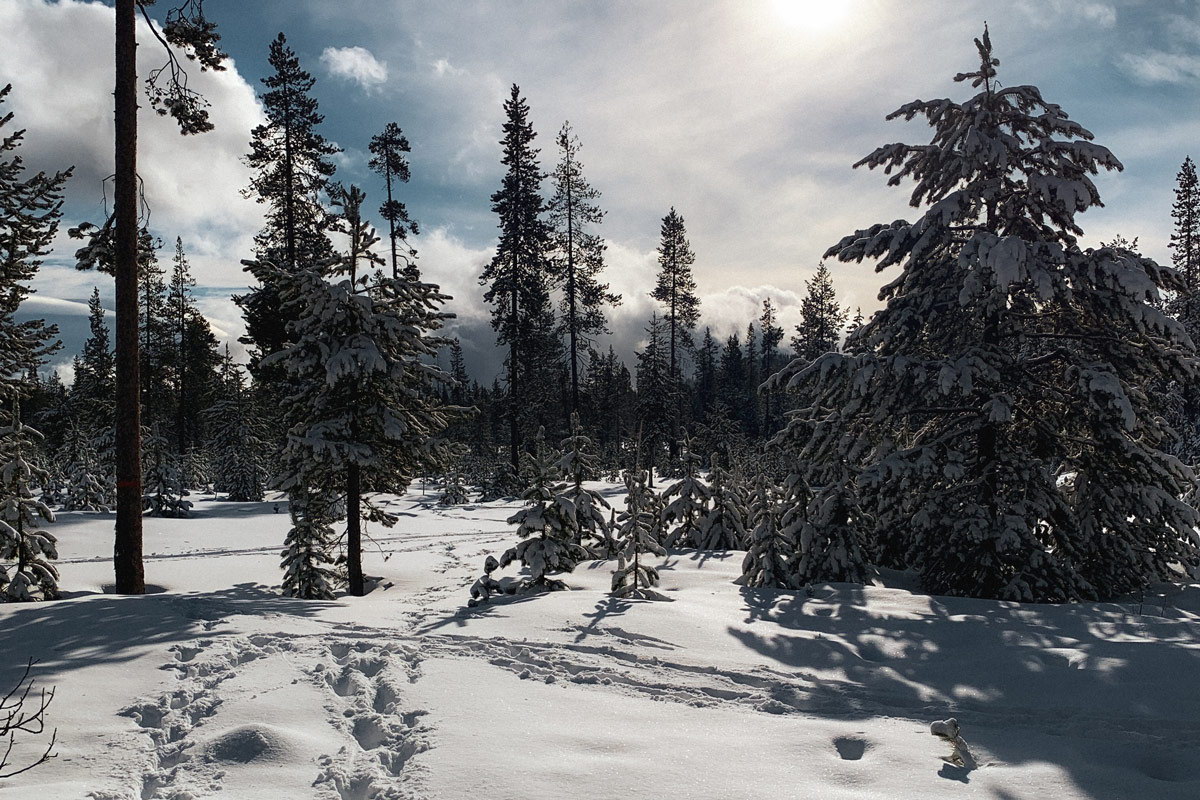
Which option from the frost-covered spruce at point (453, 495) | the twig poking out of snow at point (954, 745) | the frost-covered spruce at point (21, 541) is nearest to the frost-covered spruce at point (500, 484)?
the frost-covered spruce at point (453, 495)

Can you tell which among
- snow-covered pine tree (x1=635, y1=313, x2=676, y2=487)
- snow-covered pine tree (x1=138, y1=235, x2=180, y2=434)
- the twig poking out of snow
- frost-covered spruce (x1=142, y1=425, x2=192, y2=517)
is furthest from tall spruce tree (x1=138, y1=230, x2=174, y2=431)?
the twig poking out of snow

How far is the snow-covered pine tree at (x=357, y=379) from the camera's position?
10.1 meters

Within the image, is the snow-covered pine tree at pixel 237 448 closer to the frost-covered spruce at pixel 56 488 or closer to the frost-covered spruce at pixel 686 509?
the frost-covered spruce at pixel 56 488

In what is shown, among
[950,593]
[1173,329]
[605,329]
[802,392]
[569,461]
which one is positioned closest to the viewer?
[1173,329]

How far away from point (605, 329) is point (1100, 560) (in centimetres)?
2533

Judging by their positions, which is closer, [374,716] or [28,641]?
[374,716]

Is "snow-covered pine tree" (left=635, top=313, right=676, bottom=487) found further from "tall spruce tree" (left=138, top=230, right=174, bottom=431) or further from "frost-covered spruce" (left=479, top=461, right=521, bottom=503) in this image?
"tall spruce tree" (left=138, top=230, right=174, bottom=431)

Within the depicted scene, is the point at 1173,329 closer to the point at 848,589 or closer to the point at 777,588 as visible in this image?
the point at 848,589

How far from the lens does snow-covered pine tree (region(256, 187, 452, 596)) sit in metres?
10.1

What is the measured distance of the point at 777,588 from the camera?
9.20m

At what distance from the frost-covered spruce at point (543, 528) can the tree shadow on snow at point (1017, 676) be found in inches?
133

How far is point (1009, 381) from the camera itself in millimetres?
→ 9250

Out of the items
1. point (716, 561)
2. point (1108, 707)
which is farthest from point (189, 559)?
point (1108, 707)

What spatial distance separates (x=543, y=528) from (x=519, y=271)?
22.5m
